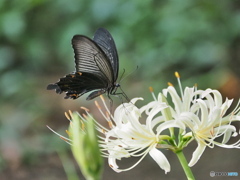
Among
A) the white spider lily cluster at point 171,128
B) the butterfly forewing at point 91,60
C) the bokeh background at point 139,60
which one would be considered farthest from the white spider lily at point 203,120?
the bokeh background at point 139,60

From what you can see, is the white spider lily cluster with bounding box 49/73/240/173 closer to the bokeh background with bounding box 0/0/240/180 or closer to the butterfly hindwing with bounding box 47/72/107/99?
the butterfly hindwing with bounding box 47/72/107/99

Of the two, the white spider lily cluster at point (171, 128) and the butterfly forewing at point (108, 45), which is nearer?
the white spider lily cluster at point (171, 128)

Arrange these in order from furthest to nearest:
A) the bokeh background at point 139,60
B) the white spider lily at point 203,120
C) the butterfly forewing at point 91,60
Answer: the bokeh background at point 139,60 → the butterfly forewing at point 91,60 → the white spider lily at point 203,120

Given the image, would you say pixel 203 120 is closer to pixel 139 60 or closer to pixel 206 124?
pixel 206 124

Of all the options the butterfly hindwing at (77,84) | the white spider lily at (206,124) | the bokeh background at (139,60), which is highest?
the bokeh background at (139,60)

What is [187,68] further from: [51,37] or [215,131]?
[215,131]

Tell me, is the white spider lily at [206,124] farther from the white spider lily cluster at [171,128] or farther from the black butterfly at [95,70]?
the black butterfly at [95,70]
